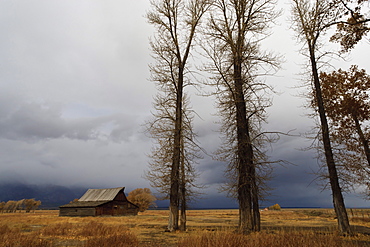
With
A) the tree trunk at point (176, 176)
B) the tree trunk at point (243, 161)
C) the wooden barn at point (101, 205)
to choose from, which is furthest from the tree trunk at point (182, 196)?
the wooden barn at point (101, 205)

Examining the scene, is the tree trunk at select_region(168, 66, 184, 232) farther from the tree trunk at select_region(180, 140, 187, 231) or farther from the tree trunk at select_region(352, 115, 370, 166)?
the tree trunk at select_region(352, 115, 370, 166)

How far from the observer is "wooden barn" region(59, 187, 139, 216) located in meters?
44.1

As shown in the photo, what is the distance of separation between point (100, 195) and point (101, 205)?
4.70m

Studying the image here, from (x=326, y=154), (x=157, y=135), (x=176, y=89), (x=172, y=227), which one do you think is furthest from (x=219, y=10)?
(x=172, y=227)

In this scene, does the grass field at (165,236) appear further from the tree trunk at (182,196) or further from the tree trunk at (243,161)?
the tree trunk at (243,161)

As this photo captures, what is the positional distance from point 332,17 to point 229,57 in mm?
5336

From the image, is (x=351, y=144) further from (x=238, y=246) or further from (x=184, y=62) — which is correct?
(x=238, y=246)

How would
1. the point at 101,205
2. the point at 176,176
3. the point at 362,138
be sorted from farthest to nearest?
the point at 101,205 < the point at 362,138 < the point at 176,176

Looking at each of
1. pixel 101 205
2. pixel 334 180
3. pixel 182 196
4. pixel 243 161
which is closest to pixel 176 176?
pixel 182 196

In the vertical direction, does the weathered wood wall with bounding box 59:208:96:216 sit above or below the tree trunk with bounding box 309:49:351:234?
below

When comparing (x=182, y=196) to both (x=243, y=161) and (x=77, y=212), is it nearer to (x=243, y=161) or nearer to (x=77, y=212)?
(x=243, y=161)

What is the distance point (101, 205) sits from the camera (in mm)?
44594

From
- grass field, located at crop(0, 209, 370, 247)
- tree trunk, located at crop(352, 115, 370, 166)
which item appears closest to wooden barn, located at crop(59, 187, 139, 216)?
grass field, located at crop(0, 209, 370, 247)

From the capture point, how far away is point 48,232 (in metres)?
14.0
